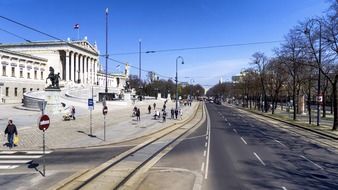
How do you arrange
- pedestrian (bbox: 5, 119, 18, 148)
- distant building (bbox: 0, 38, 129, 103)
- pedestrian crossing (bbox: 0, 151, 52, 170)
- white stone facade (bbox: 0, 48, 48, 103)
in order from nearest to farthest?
pedestrian crossing (bbox: 0, 151, 52, 170) < pedestrian (bbox: 5, 119, 18, 148) < white stone facade (bbox: 0, 48, 48, 103) < distant building (bbox: 0, 38, 129, 103)

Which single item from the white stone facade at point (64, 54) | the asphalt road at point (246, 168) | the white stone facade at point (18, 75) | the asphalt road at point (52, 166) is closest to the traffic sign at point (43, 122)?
the asphalt road at point (52, 166)

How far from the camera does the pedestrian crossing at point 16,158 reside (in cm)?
1933

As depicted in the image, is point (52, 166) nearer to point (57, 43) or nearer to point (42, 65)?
point (42, 65)

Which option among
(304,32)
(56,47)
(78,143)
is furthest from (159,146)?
(56,47)

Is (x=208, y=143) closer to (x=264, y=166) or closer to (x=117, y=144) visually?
(x=117, y=144)

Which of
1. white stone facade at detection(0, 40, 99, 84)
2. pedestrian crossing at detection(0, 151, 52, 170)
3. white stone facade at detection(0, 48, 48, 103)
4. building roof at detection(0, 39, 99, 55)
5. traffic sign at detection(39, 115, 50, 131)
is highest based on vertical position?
building roof at detection(0, 39, 99, 55)

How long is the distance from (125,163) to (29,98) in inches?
1972

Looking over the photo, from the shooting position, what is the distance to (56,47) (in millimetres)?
136875

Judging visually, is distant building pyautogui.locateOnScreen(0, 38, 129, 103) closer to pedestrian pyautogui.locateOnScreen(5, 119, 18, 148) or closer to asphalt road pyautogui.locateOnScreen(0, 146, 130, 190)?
pedestrian pyautogui.locateOnScreen(5, 119, 18, 148)

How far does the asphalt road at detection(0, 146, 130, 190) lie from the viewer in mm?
14922

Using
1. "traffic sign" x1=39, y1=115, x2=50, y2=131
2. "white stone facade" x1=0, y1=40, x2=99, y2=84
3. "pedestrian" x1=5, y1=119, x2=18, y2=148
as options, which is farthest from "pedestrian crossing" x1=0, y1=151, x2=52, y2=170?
"white stone facade" x1=0, y1=40, x2=99, y2=84

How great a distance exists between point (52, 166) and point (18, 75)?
97997 millimetres

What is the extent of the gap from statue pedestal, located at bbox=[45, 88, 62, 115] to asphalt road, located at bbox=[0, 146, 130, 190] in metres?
28.7

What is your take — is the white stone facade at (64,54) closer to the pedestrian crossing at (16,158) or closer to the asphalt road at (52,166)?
the pedestrian crossing at (16,158)
